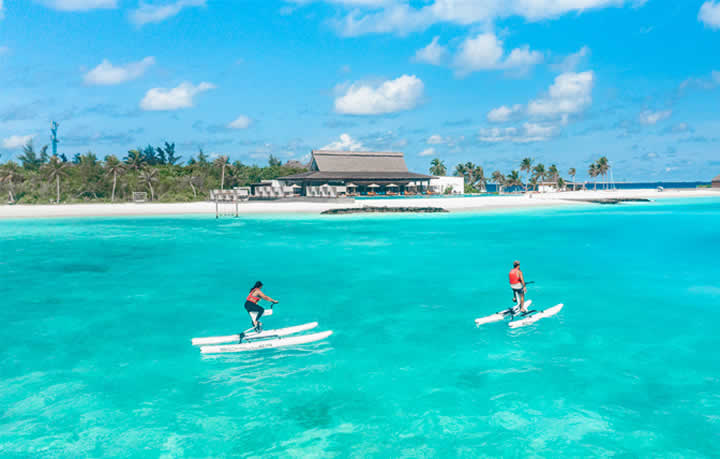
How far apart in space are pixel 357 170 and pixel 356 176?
663 centimetres

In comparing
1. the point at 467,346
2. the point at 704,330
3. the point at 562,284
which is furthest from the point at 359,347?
the point at 562,284

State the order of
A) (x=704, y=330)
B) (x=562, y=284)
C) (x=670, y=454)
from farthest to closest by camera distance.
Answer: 1. (x=562, y=284)
2. (x=704, y=330)
3. (x=670, y=454)

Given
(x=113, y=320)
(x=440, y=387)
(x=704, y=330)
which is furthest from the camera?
(x=113, y=320)

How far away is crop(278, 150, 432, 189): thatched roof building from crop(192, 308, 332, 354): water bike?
232 ft

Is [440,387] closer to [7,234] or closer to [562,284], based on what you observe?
[562,284]

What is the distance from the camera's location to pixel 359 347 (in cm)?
1404

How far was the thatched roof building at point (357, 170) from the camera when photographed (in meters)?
87.7

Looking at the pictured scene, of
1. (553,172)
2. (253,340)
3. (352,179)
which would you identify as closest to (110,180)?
(352,179)

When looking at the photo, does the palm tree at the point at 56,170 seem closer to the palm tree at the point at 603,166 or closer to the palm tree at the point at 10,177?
the palm tree at the point at 10,177

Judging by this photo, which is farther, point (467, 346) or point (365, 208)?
point (365, 208)

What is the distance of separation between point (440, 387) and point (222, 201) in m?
73.7

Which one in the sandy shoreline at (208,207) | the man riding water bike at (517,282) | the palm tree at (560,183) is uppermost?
the palm tree at (560,183)

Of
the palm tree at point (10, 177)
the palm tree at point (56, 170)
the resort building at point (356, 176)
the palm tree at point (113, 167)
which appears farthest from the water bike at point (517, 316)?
the palm tree at point (10, 177)

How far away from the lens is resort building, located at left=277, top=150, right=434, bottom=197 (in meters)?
86.4
